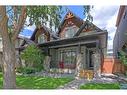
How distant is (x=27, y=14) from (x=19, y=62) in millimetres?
17599

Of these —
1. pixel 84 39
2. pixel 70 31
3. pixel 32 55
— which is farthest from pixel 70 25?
pixel 84 39

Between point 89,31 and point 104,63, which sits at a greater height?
point 89,31

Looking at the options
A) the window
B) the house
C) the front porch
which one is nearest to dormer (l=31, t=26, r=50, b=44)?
the house

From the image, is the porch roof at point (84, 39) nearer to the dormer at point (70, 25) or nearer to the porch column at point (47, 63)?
the porch column at point (47, 63)

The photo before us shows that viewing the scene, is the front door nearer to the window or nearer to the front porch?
the front porch

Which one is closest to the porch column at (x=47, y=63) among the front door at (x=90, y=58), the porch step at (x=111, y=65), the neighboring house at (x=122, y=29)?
the front door at (x=90, y=58)

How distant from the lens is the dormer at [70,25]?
27.1 meters

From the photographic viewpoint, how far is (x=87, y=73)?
59.3ft

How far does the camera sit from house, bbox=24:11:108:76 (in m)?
20.9

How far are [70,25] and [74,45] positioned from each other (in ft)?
16.2

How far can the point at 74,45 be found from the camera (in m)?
23.2

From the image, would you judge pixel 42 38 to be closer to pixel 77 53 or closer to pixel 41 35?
pixel 41 35
